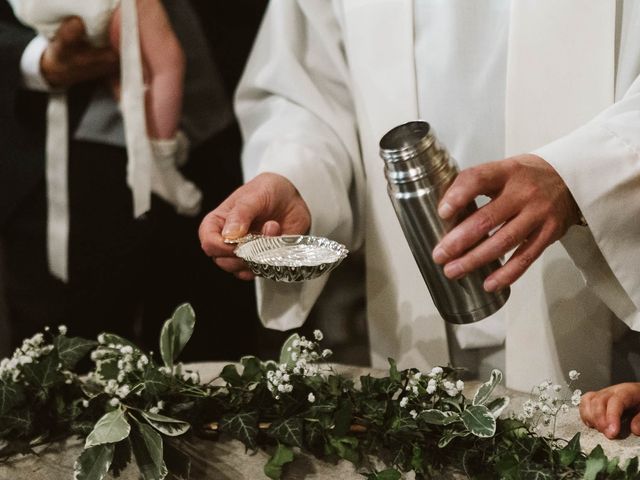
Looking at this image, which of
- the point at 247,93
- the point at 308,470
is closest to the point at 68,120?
the point at 247,93

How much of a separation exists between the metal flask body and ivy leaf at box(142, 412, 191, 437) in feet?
1.03

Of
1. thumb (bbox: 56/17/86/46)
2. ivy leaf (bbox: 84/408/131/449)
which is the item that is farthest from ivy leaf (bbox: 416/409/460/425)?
thumb (bbox: 56/17/86/46)

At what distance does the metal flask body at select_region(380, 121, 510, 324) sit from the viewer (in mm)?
722

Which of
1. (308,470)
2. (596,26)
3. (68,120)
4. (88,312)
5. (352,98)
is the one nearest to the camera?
(308,470)

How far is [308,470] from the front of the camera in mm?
888

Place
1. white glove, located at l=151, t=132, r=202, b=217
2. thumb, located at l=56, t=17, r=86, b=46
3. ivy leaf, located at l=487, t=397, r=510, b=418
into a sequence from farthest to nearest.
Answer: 1. white glove, located at l=151, t=132, r=202, b=217
2. thumb, located at l=56, t=17, r=86, b=46
3. ivy leaf, located at l=487, t=397, r=510, b=418

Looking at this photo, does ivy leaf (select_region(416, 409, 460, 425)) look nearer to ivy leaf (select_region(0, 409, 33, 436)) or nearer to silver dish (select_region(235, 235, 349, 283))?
silver dish (select_region(235, 235, 349, 283))

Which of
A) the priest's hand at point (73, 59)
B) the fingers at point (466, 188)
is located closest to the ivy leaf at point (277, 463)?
the fingers at point (466, 188)

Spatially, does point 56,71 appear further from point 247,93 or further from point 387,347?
Answer: point 387,347

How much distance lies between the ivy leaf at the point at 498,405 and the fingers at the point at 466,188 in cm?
22

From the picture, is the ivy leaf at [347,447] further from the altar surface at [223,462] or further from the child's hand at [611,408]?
the child's hand at [611,408]

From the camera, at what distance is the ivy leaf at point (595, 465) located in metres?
0.74

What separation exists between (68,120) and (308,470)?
756 millimetres

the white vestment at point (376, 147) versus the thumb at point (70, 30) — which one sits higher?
the thumb at point (70, 30)
